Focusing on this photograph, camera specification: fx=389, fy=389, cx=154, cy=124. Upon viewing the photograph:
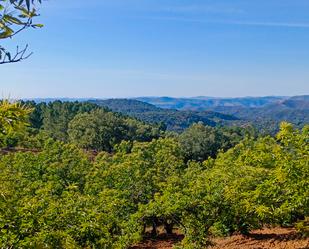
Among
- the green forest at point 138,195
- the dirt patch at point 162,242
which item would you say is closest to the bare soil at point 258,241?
the dirt patch at point 162,242

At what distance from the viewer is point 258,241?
25.9 meters

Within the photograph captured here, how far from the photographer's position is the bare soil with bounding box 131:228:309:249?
75.8ft

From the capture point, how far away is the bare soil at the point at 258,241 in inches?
909

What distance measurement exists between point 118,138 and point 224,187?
7304cm

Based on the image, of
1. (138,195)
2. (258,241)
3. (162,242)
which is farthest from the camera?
(162,242)

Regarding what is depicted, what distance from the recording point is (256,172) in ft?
75.4

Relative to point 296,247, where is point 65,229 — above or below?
above

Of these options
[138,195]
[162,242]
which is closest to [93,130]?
[162,242]

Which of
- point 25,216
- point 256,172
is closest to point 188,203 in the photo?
point 256,172

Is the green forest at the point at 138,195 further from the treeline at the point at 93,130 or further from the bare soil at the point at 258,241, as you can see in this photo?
the treeline at the point at 93,130

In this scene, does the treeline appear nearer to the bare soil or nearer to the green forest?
the green forest

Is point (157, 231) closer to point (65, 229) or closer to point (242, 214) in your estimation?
point (242, 214)

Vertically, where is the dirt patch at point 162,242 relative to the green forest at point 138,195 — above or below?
below

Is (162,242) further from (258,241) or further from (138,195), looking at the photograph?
(258,241)
